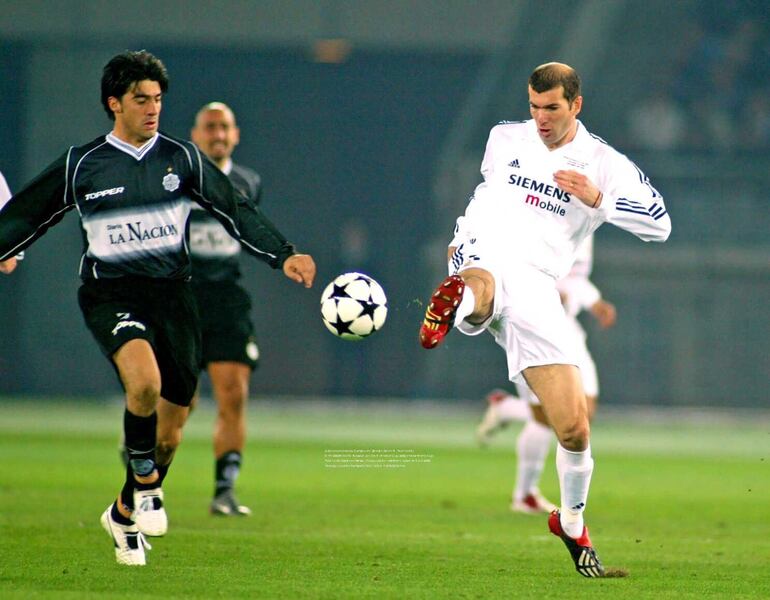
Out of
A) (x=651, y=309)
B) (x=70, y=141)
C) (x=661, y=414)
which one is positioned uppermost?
(x=70, y=141)

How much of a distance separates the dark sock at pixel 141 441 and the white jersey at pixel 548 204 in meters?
1.70

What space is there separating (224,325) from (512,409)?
283 cm

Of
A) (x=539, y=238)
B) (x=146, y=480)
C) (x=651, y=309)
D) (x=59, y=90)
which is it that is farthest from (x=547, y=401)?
(x=59, y=90)

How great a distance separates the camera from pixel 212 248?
9.41 m

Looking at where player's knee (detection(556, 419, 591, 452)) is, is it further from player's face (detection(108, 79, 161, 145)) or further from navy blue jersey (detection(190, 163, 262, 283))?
navy blue jersey (detection(190, 163, 262, 283))

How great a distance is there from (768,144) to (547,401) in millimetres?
16473

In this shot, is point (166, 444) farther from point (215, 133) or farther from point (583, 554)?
point (215, 133)

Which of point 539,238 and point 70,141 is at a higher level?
point 70,141

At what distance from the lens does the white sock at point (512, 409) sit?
11.0m

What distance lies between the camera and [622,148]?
21641 mm

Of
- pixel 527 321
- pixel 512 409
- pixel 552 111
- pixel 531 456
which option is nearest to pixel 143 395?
pixel 527 321

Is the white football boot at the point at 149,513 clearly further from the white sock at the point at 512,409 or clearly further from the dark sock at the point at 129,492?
the white sock at the point at 512,409

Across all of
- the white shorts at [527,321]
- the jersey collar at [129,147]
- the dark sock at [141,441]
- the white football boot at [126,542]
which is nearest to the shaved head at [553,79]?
the white shorts at [527,321]

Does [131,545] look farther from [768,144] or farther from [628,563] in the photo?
[768,144]
